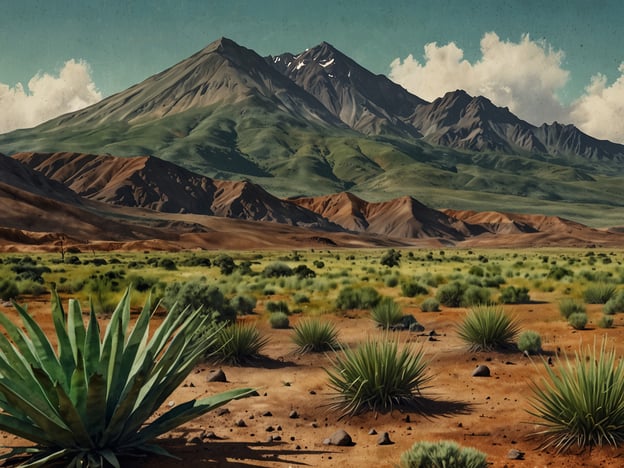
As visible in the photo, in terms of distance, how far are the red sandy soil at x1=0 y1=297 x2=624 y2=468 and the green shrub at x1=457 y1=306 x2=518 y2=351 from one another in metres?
0.33

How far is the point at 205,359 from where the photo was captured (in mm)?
11430

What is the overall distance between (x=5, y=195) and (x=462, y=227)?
99.8m

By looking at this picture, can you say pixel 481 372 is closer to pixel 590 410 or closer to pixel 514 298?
pixel 590 410

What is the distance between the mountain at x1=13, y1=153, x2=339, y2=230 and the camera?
136 meters

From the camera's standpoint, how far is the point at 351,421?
7871 millimetres

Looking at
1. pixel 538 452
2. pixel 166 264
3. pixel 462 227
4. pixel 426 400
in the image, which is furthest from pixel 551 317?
pixel 462 227

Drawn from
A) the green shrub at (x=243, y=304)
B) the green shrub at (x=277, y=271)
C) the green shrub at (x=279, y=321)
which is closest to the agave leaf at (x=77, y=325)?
the green shrub at (x=279, y=321)

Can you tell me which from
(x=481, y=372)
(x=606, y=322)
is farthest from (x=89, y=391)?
(x=606, y=322)

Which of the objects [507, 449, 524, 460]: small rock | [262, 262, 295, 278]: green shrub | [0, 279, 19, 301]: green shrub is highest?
[262, 262, 295, 278]: green shrub

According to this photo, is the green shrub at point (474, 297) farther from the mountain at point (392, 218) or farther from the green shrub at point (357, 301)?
the mountain at point (392, 218)

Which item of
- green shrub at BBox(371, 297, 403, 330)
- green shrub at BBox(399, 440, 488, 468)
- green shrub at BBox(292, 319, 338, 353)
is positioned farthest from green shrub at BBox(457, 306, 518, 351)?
green shrub at BBox(399, 440, 488, 468)

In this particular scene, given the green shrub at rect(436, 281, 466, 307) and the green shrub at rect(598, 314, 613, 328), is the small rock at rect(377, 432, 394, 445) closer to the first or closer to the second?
the green shrub at rect(598, 314, 613, 328)

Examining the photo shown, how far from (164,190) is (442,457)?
460 ft

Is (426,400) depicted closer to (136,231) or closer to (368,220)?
(136,231)
